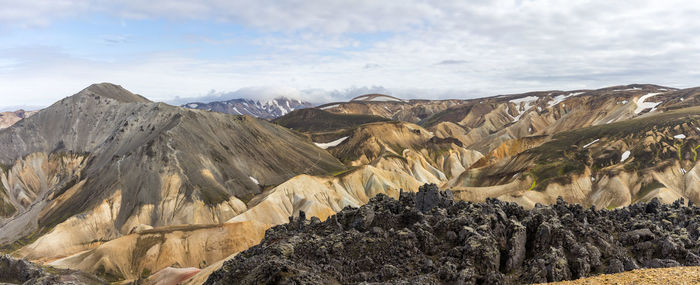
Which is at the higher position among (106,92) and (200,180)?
(106,92)

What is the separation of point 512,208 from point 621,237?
8.39 metres

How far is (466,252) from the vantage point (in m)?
25.5

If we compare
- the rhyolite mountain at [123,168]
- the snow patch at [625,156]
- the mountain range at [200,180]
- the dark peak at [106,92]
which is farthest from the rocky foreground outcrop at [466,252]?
the dark peak at [106,92]

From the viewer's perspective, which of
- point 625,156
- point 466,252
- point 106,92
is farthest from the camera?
point 106,92

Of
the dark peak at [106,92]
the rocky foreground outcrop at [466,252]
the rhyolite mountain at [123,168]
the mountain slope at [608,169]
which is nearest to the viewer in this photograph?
the rocky foreground outcrop at [466,252]

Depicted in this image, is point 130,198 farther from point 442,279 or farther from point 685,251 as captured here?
point 685,251

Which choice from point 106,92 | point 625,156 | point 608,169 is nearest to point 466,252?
point 608,169

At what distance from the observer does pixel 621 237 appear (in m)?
29.5

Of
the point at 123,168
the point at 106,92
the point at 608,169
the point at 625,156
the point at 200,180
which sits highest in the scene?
the point at 106,92

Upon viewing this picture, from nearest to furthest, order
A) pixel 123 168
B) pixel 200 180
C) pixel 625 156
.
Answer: pixel 625 156 < pixel 200 180 < pixel 123 168

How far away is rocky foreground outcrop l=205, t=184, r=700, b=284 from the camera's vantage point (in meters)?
23.8

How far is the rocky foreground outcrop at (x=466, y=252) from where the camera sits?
78.0 feet

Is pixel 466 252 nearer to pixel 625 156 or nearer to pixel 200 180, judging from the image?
pixel 200 180

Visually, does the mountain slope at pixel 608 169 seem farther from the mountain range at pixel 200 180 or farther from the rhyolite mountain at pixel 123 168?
the rhyolite mountain at pixel 123 168
